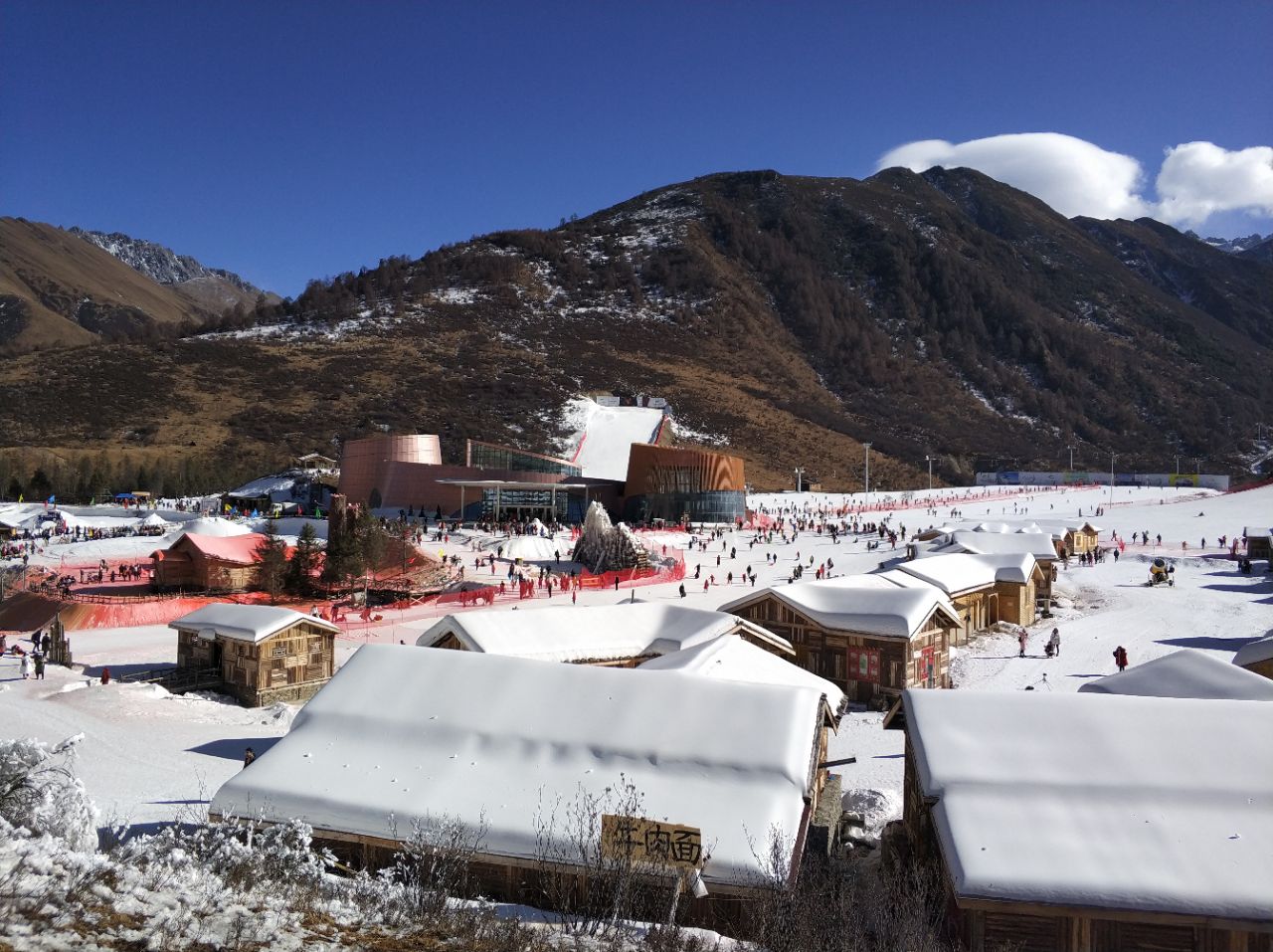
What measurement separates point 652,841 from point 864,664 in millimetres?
11170

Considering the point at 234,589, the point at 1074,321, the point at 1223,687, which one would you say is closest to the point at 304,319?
the point at 234,589

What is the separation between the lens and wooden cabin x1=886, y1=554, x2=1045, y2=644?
77.3 ft

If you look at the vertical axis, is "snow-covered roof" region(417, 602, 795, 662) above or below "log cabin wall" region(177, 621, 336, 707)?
above

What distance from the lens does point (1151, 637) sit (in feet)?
76.2

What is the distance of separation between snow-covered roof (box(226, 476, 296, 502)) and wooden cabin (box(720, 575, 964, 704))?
1738 inches

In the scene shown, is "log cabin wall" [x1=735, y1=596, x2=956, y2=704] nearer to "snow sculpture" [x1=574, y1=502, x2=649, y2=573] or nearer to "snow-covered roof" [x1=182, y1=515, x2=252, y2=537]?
"snow sculpture" [x1=574, y1=502, x2=649, y2=573]

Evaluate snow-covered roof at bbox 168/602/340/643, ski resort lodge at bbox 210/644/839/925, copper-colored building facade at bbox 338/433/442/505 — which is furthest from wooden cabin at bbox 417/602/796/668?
copper-colored building facade at bbox 338/433/442/505

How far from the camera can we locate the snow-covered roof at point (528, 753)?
7785mm

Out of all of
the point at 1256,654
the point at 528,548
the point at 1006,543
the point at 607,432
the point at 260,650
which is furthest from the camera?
the point at 607,432

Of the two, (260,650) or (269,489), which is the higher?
(269,489)

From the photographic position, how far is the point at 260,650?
1667 centimetres

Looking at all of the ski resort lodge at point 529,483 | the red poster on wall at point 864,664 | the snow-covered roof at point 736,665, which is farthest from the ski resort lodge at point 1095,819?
the ski resort lodge at point 529,483

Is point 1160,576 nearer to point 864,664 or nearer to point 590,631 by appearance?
point 864,664

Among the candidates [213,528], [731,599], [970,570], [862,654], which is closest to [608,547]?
[731,599]
